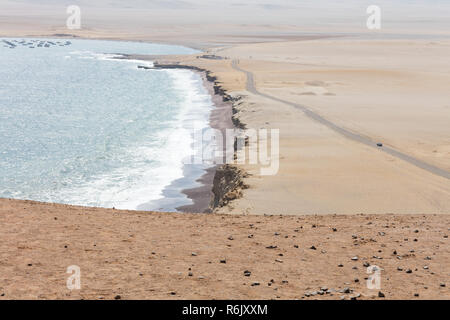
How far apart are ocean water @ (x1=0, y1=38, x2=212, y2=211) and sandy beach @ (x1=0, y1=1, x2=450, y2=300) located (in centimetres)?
389

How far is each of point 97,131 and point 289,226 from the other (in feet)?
110

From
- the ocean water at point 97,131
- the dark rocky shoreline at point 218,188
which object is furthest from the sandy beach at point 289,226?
the ocean water at point 97,131

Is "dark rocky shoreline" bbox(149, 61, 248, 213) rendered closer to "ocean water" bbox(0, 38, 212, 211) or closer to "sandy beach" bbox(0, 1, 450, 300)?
"sandy beach" bbox(0, 1, 450, 300)

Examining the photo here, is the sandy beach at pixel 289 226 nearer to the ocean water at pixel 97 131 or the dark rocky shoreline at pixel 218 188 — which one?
the dark rocky shoreline at pixel 218 188

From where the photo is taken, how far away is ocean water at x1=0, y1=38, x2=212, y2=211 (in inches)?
1235

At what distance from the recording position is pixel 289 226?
1656 cm

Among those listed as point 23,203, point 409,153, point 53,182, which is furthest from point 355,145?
point 23,203

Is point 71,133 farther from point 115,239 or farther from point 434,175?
point 115,239

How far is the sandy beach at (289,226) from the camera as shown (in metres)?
11.6

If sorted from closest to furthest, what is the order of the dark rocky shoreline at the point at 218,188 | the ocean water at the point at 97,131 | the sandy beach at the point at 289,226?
the sandy beach at the point at 289,226 → the dark rocky shoreline at the point at 218,188 → the ocean water at the point at 97,131

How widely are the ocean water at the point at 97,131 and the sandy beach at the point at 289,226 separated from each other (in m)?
3.89

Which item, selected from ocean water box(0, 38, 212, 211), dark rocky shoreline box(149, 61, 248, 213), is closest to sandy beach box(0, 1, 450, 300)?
dark rocky shoreline box(149, 61, 248, 213)
